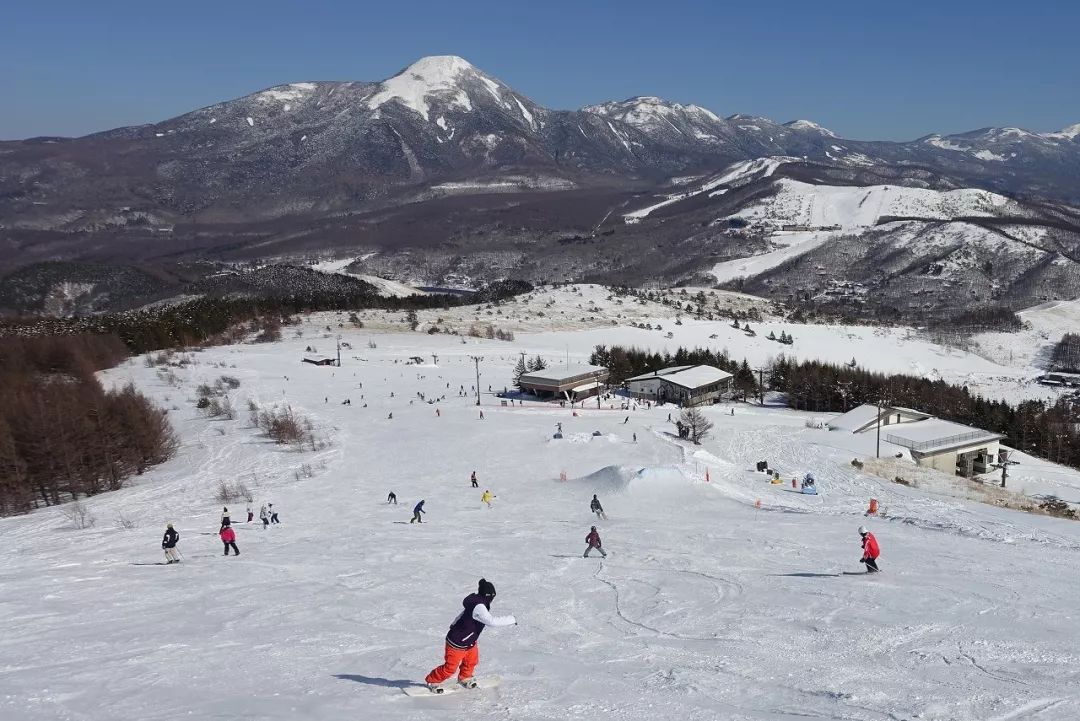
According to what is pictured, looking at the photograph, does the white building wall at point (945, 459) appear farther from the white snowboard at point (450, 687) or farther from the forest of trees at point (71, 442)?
the forest of trees at point (71, 442)

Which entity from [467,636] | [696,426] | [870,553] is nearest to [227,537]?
[467,636]

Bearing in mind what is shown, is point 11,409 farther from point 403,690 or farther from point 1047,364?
point 1047,364

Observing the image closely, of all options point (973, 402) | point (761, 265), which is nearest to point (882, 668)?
point (973, 402)

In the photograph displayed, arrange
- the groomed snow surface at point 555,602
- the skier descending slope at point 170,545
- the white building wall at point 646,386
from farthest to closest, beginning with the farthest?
the white building wall at point 646,386
the skier descending slope at point 170,545
the groomed snow surface at point 555,602

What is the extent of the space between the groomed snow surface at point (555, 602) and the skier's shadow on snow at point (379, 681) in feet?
0.13

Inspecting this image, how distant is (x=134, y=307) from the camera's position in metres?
157

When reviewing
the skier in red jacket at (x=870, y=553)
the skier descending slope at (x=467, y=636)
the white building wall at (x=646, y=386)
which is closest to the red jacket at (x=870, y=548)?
the skier in red jacket at (x=870, y=553)

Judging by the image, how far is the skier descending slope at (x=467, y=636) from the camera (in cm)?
915

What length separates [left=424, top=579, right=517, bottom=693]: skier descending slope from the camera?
915 centimetres

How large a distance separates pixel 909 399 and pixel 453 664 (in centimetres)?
6292

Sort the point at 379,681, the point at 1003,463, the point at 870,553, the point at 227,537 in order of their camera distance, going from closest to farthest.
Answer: the point at 379,681 → the point at 870,553 → the point at 227,537 → the point at 1003,463

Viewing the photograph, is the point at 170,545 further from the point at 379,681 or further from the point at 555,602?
the point at 379,681

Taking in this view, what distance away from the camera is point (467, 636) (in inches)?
364

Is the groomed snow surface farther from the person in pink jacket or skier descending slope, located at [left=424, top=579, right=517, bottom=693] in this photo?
the person in pink jacket
